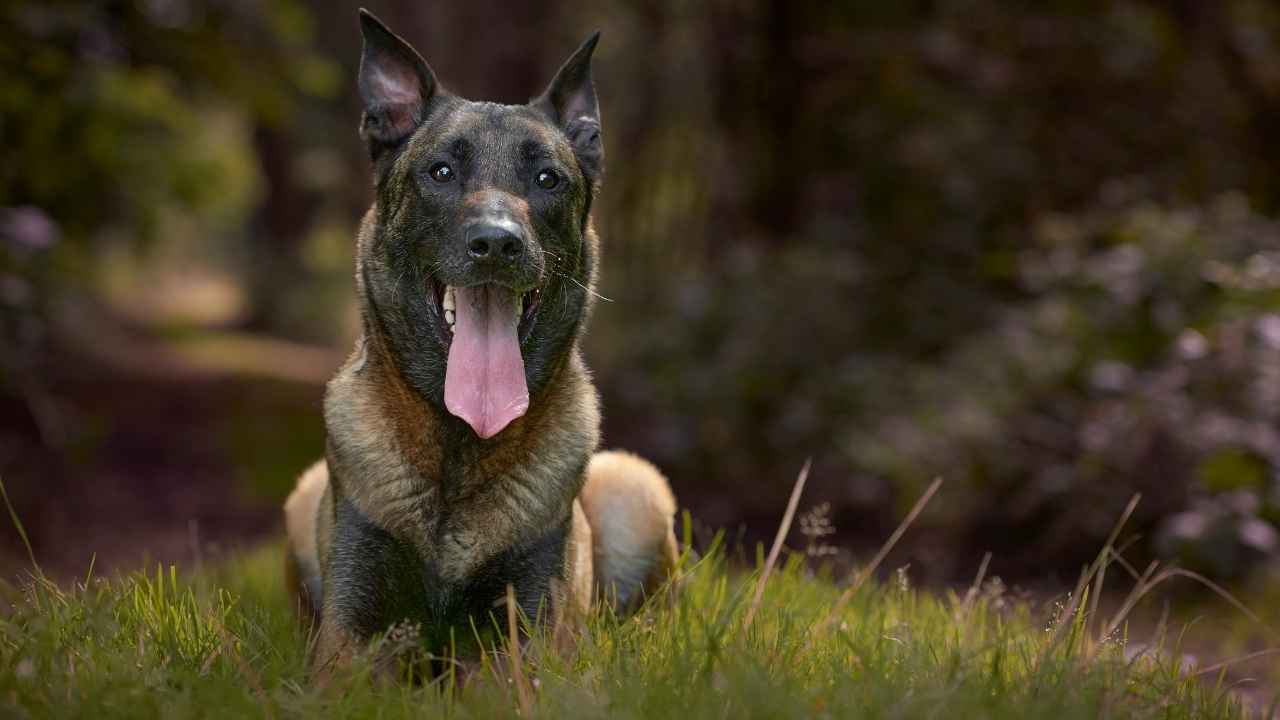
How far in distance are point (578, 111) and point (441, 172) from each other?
65cm

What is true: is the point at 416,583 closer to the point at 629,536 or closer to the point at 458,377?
the point at 458,377

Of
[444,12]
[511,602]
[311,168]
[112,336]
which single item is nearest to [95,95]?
[444,12]

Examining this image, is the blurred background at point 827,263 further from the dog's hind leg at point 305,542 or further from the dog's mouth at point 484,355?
the dog's mouth at point 484,355

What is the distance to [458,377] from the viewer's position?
11.6ft

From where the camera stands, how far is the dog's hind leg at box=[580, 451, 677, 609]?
4.45 meters

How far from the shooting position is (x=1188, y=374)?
7121 millimetres

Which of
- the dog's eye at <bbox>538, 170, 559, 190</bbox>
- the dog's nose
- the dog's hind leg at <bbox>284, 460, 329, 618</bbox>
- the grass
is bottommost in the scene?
the dog's hind leg at <bbox>284, 460, 329, 618</bbox>

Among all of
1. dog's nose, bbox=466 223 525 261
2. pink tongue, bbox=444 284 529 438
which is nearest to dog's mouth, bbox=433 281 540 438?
pink tongue, bbox=444 284 529 438

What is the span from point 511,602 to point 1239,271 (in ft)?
19.7

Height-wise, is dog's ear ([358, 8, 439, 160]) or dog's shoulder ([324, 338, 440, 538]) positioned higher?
dog's ear ([358, 8, 439, 160])

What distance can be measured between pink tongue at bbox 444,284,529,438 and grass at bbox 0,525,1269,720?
0.66m

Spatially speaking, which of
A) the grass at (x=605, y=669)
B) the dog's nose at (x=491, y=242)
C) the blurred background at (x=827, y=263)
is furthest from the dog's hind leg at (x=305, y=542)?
the blurred background at (x=827, y=263)

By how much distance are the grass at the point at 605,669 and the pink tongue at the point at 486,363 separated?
664 millimetres

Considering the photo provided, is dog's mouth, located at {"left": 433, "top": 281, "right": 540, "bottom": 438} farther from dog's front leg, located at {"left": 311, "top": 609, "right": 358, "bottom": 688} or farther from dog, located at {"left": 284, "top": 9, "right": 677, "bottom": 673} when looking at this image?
dog's front leg, located at {"left": 311, "top": 609, "right": 358, "bottom": 688}
